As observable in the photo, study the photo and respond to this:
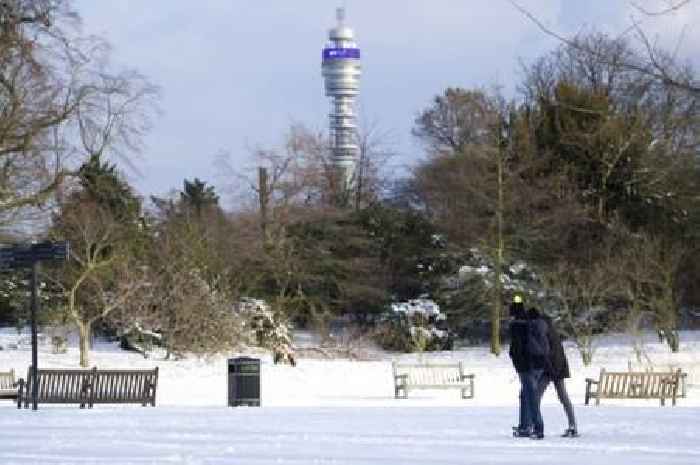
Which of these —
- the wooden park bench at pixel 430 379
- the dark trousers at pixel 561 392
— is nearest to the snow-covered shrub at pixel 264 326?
the wooden park bench at pixel 430 379

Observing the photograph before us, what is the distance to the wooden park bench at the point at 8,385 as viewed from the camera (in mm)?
23719

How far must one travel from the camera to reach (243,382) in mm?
23391

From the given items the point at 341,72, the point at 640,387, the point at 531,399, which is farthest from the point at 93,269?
the point at 341,72

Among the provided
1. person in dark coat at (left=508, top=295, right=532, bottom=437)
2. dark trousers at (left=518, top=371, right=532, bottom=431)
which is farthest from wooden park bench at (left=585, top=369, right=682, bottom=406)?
person in dark coat at (left=508, top=295, right=532, bottom=437)

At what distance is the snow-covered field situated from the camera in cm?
1348

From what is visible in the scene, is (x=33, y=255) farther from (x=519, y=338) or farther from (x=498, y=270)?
(x=498, y=270)

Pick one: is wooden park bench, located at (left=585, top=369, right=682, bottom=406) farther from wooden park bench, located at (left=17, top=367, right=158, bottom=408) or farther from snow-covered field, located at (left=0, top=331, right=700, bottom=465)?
wooden park bench, located at (left=17, top=367, right=158, bottom=408)

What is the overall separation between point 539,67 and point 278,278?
14.4 metres

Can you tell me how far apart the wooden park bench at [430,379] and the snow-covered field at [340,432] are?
10.9 inches

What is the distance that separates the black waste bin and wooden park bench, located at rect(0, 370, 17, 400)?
390cm

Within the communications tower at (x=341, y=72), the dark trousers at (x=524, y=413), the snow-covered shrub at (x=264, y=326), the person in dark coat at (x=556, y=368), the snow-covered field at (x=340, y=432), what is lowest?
the snow-covered field at (x=340, y=432)

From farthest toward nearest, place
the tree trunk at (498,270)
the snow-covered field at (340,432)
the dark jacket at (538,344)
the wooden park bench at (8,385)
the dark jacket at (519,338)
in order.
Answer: the tree trunk at (498,270) → the wooden park bench at (8,385) → the dark jacket at (519,338) → the dark jacket at (538,344) → the snow-covered field at (340,432)

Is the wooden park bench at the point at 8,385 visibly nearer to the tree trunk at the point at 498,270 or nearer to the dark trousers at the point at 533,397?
the dark trousers at the point at 533,397

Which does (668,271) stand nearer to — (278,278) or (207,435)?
(278,278)
